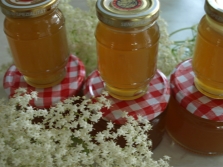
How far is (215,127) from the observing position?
2.38 feet

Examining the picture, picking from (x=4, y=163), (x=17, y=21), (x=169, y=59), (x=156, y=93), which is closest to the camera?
(x=4, y=163)

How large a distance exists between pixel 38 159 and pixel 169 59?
0.47 meters

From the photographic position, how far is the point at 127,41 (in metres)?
0.63

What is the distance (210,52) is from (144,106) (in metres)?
0.18

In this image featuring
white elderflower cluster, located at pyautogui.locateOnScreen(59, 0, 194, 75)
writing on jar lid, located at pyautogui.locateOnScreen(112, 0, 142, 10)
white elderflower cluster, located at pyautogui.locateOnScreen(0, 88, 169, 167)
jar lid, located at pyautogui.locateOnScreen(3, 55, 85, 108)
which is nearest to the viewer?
white elderflower cluster, located at pyautogui.locateOnScreen(0, 88, 169, 167)

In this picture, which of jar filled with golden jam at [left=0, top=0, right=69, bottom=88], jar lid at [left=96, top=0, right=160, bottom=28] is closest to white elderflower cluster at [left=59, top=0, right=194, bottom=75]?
jar filled with golden jam at [left=0, top=0, right=69, bottom=88]

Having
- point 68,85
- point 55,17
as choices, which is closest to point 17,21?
point 55,17

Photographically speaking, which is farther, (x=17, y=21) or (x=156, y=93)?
(x=156, y=93)

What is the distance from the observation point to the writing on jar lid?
63 cm

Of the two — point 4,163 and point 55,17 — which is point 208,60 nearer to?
point 55,17

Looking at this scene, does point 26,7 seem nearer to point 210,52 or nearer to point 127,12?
point 127,12

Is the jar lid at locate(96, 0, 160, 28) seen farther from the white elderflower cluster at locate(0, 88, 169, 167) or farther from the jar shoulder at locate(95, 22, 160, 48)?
the white elderflower cluster at locate(0, 88, 169, 167)

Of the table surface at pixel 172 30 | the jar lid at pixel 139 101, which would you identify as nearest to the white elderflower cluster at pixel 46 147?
the jar lid at pixel 139 101

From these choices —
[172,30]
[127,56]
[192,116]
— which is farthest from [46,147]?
[172,30]
